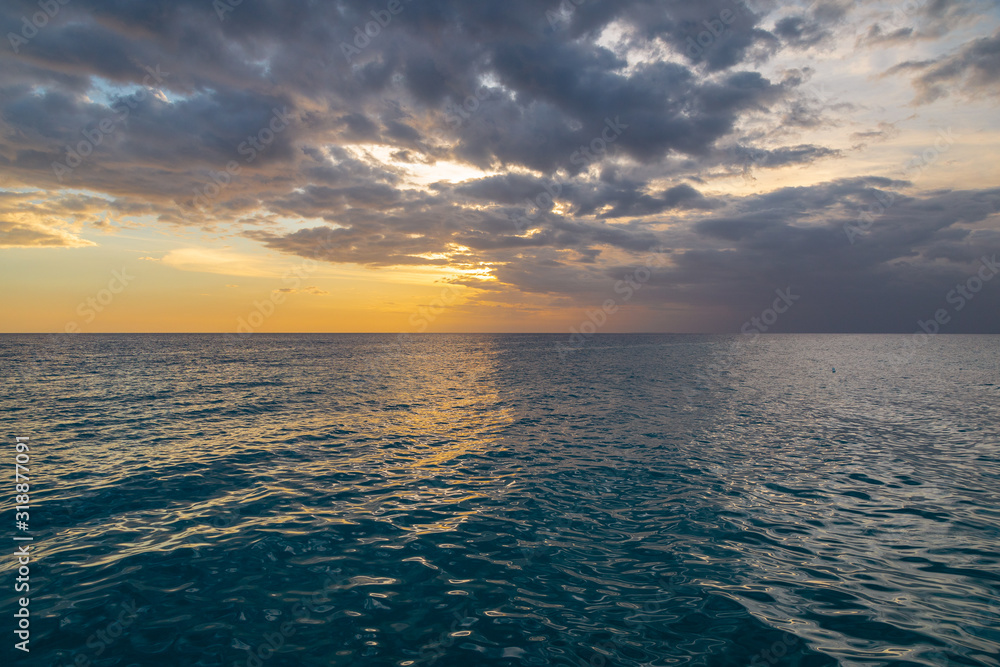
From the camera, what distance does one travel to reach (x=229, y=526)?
591 inches

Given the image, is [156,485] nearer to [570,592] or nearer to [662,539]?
[570,592]

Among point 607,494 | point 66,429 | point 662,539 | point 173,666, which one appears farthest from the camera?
point 66,429

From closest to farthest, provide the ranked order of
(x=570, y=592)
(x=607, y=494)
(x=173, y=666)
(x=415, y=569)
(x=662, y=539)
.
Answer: (x=173, y=666) < (x=570, y=592) < (x=415, y=569) < (x=662, y=539) < (x=607, y=494)

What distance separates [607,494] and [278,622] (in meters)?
12.5

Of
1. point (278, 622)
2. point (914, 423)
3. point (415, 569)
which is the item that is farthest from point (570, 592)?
point (914, 423)

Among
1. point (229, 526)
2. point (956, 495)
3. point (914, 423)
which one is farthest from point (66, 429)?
point (914, 423)

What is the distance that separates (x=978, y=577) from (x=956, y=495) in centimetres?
859

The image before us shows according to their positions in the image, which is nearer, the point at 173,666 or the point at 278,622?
the point at 173,666

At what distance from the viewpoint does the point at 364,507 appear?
1684 centimetres

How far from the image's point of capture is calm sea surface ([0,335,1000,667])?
30.2 ft

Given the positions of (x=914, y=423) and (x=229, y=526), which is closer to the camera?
(x=229, y=526)

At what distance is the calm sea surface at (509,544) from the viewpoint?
30.2 feet

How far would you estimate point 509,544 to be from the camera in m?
13.8

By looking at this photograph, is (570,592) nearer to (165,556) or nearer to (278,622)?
(278,622)
